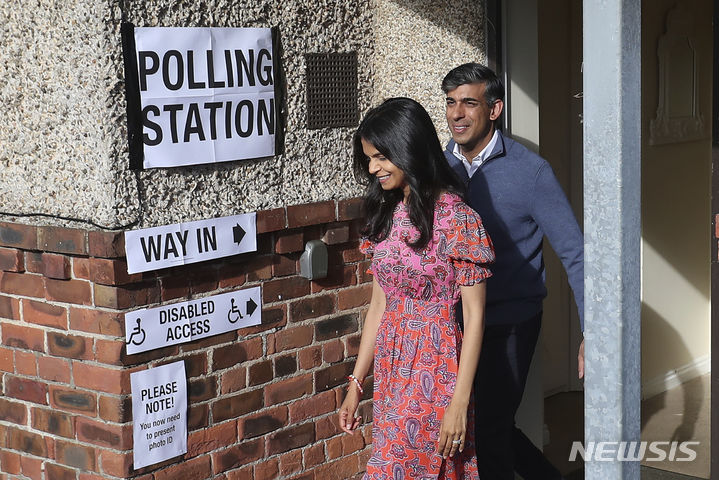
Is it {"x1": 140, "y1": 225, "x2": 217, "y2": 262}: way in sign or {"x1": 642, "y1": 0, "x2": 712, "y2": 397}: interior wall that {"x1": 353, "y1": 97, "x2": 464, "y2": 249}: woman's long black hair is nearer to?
{"x1": 140, "y1": 225, "x2": 217, "y2": 262}: way in sign

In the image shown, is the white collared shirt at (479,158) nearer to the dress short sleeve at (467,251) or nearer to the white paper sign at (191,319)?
the dress short sleeve at (467,251)

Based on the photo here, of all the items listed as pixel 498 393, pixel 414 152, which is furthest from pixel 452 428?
pixel 414 152

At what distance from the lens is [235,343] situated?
3.76 metres

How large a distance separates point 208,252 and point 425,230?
79 centimetres

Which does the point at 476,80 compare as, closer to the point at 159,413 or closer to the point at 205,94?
the point at 205,94

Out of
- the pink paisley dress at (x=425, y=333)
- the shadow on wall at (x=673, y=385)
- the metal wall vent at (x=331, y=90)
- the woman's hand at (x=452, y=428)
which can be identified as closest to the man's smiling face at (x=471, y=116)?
the metal wall vent at (x=331, y=90)

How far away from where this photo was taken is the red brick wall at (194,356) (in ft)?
11.2

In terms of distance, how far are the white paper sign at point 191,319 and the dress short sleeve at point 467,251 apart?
872mm

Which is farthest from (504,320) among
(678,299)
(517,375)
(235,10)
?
(678,299)

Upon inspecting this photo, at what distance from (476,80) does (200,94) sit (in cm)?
109

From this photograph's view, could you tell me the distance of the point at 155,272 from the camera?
11.3 feet

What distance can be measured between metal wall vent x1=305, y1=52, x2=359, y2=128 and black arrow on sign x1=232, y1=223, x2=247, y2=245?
542 mm

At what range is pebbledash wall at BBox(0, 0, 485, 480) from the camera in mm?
3334

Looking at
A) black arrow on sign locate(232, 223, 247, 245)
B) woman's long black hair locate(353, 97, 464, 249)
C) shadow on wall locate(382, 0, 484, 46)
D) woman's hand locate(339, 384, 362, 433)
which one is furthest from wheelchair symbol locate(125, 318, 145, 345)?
shadow on wall locate(382, 0, 484, 46)
